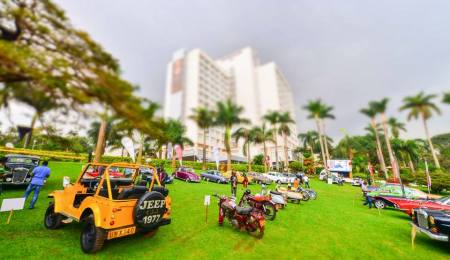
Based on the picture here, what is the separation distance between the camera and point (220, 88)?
302ft

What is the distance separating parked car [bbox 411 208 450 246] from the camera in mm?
5852

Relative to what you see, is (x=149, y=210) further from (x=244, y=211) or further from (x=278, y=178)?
(x=278, y=178)

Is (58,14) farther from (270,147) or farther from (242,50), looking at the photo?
(242,50)

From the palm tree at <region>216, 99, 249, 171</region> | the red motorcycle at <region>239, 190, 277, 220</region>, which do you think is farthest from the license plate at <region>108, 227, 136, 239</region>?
the palm tree at <region>216, 99, 249, 171</region>

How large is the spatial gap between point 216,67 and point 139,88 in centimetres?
8719

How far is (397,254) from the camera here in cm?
581

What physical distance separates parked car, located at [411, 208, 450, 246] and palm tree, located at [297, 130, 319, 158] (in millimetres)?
59739

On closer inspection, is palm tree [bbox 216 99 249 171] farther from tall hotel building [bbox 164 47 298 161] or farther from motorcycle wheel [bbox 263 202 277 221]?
motorcycle wheel [bbox 263 202 277 221]

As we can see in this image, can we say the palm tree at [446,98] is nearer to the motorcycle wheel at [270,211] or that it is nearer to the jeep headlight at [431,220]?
the jeep headlight at [431,220]

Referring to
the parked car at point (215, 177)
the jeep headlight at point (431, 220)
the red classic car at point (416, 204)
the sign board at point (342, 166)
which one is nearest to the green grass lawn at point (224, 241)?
the jeep headlight at point (431, 220)

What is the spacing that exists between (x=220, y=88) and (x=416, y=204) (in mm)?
85229

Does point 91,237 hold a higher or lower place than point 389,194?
higher

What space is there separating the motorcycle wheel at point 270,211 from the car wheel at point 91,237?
607 cm

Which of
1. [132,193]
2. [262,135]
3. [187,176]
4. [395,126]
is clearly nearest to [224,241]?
[132,193]
